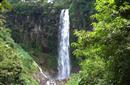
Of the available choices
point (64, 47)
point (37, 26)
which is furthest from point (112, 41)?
point (37, 26)

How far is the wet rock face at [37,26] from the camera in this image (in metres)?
42.2

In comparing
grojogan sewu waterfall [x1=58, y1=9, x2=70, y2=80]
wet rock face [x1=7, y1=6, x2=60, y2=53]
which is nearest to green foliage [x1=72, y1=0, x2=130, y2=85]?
grojogan sewu waterfall [x1=58, y1=9, x2=70, y2=80]

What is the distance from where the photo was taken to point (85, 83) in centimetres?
1623

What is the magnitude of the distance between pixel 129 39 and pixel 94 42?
5.79 feet

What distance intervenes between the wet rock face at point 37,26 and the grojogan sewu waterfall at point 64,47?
2.06ft

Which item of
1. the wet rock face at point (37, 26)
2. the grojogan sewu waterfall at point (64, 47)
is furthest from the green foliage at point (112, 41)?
the wet rock face at point (37, 26)

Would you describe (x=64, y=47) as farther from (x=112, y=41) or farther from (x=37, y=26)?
(x=112, y=41)

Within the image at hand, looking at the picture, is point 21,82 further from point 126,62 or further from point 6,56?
point 126,62

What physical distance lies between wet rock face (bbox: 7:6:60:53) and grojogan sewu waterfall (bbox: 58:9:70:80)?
2.06 feet

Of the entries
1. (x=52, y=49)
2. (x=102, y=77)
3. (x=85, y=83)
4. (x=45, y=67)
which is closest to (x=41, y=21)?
(x=52, y=49)

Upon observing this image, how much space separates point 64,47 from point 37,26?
467 centimetres

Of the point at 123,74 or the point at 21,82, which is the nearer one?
the point at 123,74

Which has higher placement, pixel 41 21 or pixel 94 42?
pixel 94 42

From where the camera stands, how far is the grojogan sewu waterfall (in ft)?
129
